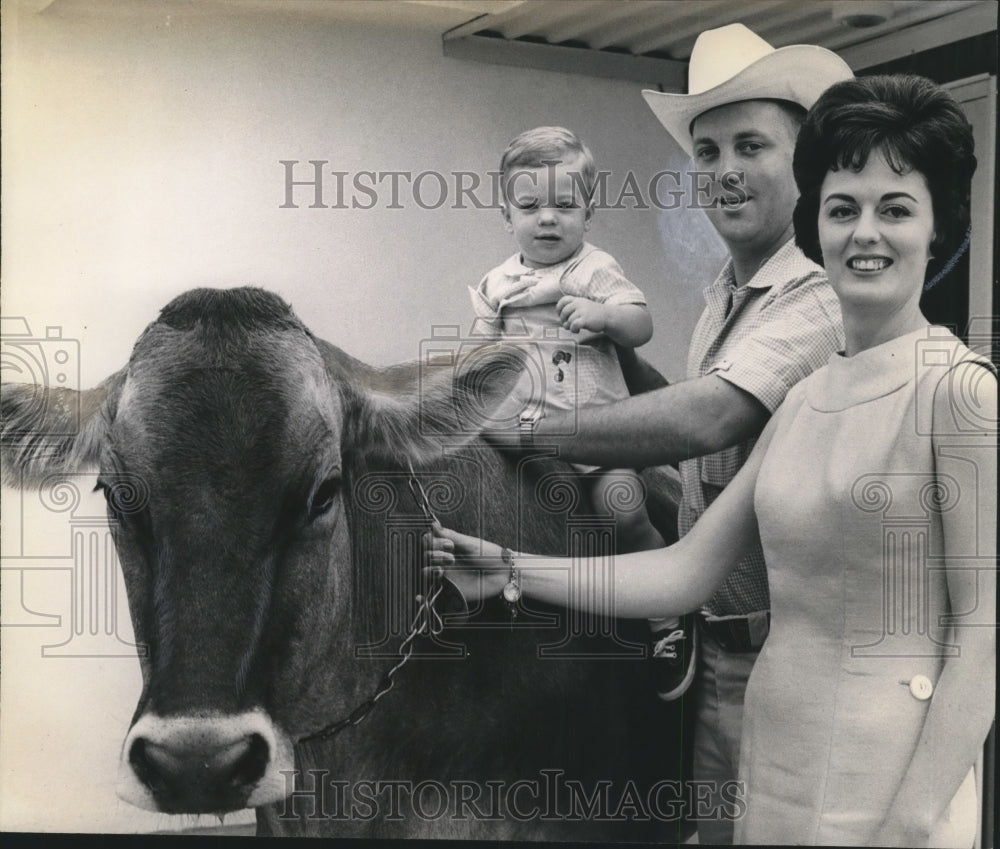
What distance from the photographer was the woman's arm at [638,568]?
148 inches

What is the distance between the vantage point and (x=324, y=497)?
382cm

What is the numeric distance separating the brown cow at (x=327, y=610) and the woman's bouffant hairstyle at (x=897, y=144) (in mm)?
1178

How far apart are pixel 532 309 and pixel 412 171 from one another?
576mm

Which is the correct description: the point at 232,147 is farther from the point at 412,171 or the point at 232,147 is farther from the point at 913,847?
the point at 913,847

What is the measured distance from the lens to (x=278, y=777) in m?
3.84

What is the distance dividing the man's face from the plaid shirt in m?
0.08

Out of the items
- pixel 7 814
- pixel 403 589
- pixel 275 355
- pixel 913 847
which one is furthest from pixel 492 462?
pixel 7 814

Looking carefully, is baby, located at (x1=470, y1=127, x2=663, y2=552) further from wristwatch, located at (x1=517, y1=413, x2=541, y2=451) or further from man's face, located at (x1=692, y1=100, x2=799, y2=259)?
man's face, located at (x1=692, y1=100, x2=799, y2=259)

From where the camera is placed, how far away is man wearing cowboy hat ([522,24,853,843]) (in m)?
3.79

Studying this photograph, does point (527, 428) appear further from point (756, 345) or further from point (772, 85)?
point (772, 85)

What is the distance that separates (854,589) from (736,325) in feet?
2.83
